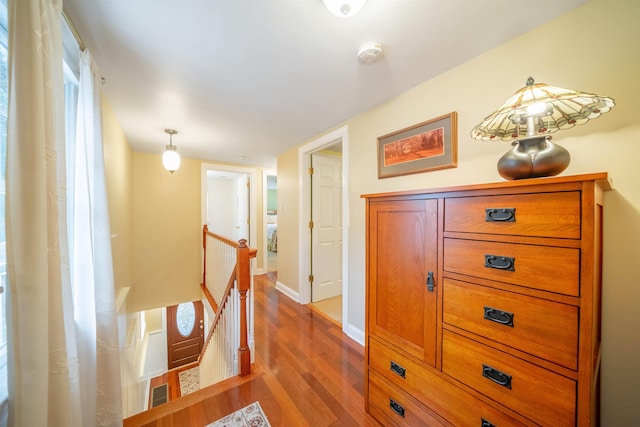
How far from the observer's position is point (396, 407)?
48.5 inches

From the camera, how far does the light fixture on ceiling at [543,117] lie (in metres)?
0.85

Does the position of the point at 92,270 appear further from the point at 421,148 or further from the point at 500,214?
the point at 421,148

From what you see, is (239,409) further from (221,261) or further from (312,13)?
(312,13)

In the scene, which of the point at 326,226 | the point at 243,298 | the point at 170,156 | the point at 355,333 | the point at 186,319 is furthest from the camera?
the point at 186,319

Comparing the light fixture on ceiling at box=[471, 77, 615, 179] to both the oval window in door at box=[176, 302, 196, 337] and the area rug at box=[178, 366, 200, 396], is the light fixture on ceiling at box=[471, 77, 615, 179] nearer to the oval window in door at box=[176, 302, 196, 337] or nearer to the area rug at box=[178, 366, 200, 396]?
the area rug at box=[178, 366, 200, 396]

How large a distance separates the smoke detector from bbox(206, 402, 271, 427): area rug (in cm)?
230

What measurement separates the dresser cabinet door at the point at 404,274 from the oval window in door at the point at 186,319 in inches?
190

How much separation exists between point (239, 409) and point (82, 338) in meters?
0.99

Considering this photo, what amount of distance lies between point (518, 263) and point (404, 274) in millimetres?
502

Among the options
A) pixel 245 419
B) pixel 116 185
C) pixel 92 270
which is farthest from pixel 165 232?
pixel 245 419

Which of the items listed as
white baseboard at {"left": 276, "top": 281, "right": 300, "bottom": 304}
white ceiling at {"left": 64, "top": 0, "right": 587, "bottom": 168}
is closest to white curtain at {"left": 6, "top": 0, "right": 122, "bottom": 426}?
white ceiling at {"left": 64, "top": 0, "right": 587, "bottom": 168}

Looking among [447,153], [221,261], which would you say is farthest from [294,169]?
[447,153]

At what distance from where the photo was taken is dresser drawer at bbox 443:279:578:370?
2.45 feet

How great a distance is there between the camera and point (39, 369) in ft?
2.40
